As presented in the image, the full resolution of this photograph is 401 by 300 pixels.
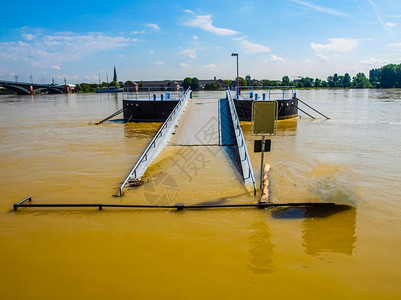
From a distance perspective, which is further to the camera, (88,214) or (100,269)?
(88,214)

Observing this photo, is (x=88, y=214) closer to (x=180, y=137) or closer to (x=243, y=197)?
(x=243, y=197)

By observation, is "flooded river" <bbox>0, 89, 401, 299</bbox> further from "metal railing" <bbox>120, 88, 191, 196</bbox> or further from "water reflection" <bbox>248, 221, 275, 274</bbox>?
"metal railing" <bbox>120, 88, 191, 196</bbox>

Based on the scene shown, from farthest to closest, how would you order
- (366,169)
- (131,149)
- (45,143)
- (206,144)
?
1. (45,143)
2. (131,149)
3. (206,144)
4. (366,169)

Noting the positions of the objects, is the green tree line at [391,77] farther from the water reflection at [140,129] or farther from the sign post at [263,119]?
the sign post at [263,119]

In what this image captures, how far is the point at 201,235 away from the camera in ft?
18.9

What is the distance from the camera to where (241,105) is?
24.3m

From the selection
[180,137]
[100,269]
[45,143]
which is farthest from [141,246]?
[45,143]

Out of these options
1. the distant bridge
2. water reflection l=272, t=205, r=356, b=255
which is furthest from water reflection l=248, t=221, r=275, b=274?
the distant bridge

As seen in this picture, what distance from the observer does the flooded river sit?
14.2 ft

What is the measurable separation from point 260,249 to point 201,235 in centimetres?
117

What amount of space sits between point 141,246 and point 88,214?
2.06 m

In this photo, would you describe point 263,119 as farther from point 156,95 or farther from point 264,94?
point 156,95

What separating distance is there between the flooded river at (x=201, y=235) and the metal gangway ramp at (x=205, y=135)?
0.47 meters

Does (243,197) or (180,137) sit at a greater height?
(180,137)
